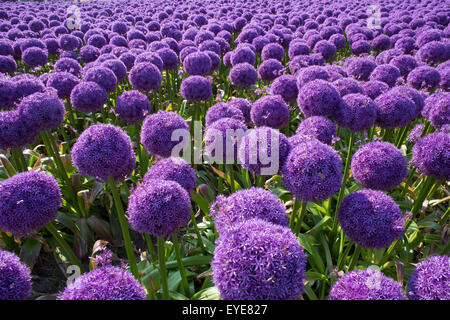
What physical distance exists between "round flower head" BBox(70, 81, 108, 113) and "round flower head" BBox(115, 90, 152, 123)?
336 mm

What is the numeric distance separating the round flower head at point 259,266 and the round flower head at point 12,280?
1.24m

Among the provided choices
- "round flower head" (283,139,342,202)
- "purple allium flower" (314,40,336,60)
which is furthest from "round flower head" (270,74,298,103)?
"purple allium flower" (314,40,336,60)

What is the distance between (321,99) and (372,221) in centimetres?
192

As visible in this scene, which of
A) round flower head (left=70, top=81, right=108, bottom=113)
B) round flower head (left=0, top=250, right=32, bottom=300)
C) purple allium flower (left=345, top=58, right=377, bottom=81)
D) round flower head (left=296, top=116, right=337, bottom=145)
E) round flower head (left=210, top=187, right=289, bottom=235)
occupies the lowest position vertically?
round flower head (left=0, top=250, right=32, bottom=300)

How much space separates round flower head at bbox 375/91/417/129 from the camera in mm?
3887

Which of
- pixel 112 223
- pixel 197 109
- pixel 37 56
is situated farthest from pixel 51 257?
pixel 37 56

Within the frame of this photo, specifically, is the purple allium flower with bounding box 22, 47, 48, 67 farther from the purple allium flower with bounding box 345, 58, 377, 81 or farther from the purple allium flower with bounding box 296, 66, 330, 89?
the purple allium flower with bounding box 345, 58, 377, 81

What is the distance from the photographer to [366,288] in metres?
1.82

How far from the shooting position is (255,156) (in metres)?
3.01

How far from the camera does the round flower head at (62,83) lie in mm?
5023

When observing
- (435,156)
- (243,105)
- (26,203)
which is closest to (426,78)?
(435,156)

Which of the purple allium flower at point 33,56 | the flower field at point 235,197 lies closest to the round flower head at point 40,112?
the flower field at point 235,197

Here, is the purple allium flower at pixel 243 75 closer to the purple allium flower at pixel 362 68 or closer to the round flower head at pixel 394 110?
the purple allium flower at pixel 362 68

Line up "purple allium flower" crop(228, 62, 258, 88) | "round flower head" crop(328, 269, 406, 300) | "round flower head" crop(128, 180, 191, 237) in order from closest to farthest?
"round flower head" crop(328, 269, 406, 300)
"round flower head" crop(128, 180, 191, 237)
"purple allium flower" crop(228, 62, 258, 88)
